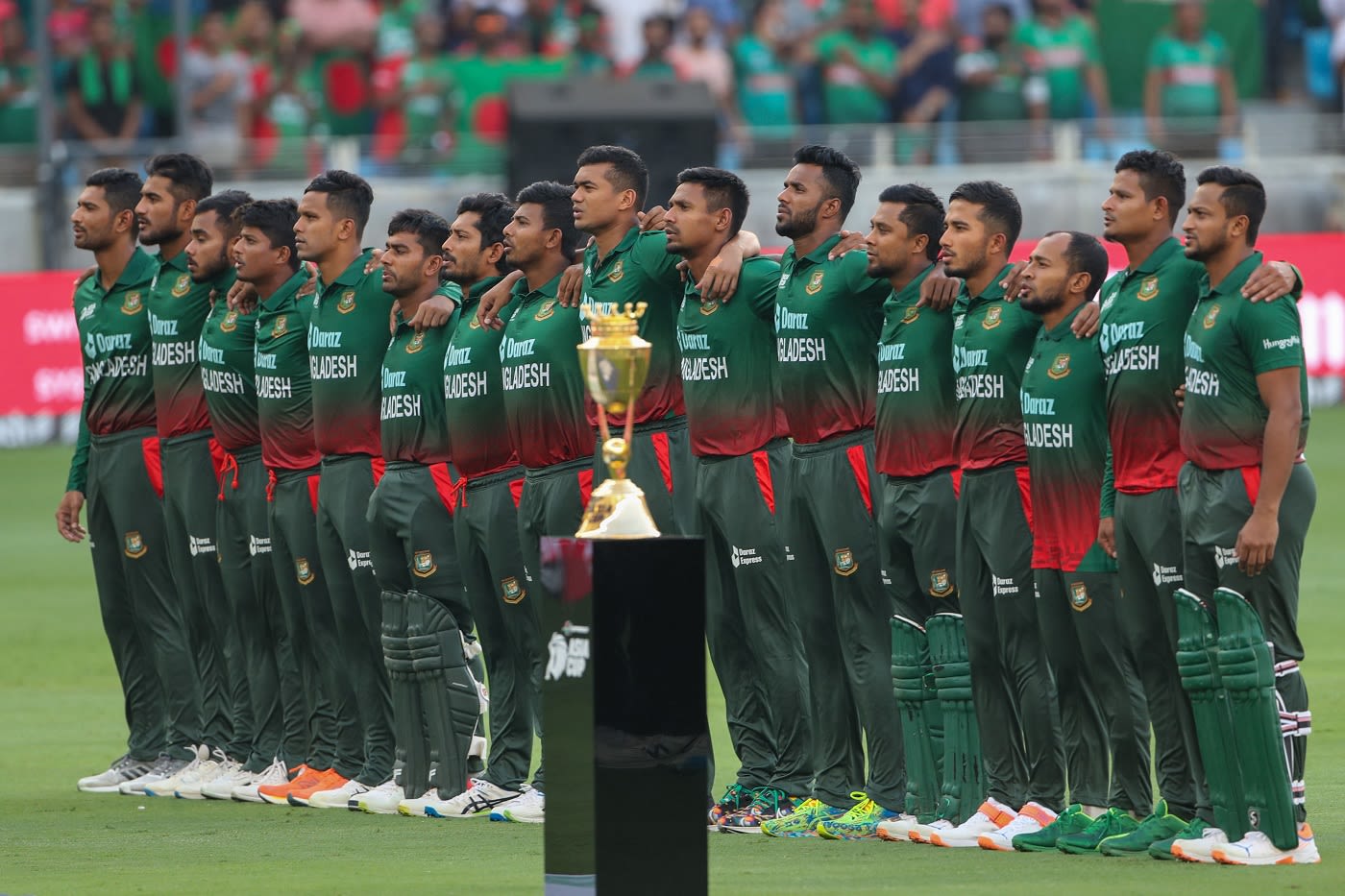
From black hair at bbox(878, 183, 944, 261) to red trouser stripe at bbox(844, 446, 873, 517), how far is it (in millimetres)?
851

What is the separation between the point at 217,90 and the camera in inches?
1027

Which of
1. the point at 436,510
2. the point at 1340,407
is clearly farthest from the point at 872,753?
the point at 1340,407

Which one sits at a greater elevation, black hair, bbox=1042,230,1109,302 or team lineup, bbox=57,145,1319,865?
black hair, bbox=1042,230,1109,302

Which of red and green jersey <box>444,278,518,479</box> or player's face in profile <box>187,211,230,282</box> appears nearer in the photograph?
red and green jersey <box>444,278,518,479</box>

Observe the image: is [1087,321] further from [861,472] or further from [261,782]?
[261,782]

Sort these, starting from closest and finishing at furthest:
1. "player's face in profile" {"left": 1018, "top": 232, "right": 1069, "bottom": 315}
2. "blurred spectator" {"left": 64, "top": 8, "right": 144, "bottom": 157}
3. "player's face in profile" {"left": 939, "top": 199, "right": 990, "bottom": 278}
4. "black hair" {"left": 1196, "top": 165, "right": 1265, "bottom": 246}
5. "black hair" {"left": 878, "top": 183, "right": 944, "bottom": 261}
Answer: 1. "black hair" {"left": 1196, "top": 165, "right": 1265, "bottom": 246}
2. "player's face in profile" {"left": 1018, "top": 232, "right": 1069, "bottom": 315}
3. "player's face in profile" {"left": 939, "top": 199, "right": 990, "bottom": 278}
4. "black hair" {"left": 878, "top": 183, "right": 944, "bottom": 261}
5. "blurred spectator" {"left": 64, "top": 8, "right": 144, "bottom": 157}

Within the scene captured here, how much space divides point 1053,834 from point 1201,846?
680mm

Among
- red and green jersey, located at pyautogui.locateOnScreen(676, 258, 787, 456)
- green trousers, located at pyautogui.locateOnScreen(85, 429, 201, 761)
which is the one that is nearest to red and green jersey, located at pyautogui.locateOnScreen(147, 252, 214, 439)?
green trousers, located at pyautogui.locateOnScreen(85, 429, 201, 761)

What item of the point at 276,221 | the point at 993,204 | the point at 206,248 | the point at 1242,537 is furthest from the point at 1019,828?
the point at 206,248

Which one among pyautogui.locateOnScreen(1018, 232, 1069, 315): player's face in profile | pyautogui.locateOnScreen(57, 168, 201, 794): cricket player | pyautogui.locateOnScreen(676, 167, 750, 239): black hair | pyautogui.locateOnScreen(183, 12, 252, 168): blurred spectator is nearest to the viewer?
pyautogui.locateOnScreen(1018, 232, 1069, 315): player's face in profile

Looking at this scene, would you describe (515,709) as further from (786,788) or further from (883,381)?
(883,381)

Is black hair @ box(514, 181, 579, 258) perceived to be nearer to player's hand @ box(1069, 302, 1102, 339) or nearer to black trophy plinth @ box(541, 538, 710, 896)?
player's hand @ box(1069, 302, 1102, 339)

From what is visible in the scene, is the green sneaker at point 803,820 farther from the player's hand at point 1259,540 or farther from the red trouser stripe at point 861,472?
the player's hand at point 1259,540

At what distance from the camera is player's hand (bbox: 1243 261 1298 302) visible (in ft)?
28.7
